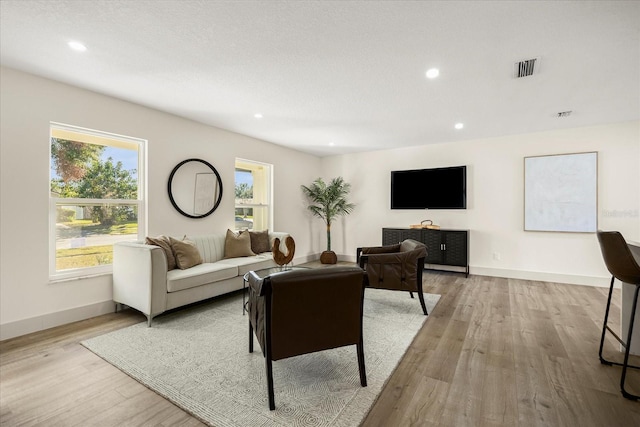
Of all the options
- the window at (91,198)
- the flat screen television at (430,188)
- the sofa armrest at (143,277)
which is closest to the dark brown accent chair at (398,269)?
the sofa armrest at (143,277)

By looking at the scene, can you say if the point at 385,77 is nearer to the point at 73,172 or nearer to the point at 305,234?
the point at 73,172

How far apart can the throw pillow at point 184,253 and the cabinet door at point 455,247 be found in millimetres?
4083

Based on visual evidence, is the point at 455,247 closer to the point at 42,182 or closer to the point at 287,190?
the point at 287,190

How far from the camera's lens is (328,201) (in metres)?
6.55

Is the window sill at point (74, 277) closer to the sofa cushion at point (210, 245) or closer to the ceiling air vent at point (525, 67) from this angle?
the sofa cushion at point (210, 245)

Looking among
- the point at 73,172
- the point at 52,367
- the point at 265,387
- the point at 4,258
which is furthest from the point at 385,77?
the point at 4,258

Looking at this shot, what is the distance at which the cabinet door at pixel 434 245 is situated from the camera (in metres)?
5.36

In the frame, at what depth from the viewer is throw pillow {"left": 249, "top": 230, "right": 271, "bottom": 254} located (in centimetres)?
468

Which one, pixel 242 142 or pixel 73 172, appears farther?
pixel 242 142

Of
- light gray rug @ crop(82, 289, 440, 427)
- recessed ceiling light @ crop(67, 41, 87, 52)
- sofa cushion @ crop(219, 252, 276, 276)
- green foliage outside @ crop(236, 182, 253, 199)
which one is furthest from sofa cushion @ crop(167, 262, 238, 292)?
recessed ceiling light @ crop(67, 41, 87, 52)

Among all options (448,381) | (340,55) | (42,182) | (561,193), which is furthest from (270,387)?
(561,193)

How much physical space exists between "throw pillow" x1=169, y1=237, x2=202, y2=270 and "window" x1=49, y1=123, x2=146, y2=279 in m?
0.63

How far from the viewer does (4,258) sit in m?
2.75

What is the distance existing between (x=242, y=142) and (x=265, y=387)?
4121mm
